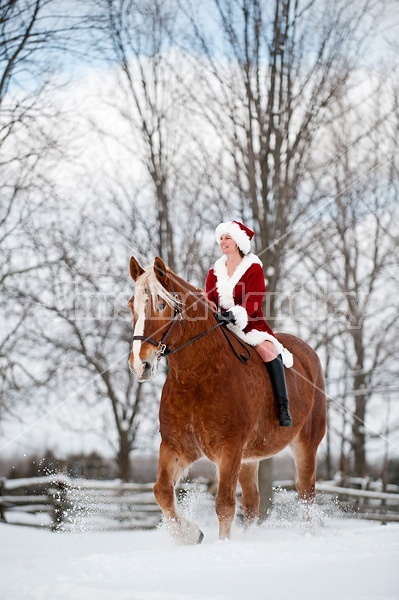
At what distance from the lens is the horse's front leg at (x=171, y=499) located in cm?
662

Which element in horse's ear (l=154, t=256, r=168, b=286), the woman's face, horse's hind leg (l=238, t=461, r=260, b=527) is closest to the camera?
horse's ear (l=154, t=256, r=168, b=286)

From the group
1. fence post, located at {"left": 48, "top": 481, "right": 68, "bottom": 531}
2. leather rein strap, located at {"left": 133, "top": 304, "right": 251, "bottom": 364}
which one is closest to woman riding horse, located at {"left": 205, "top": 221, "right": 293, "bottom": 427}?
leather rein strap, located at {"left": 133, "top": 304, "right": 251, "bottom": 364}

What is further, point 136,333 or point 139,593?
point 136,333

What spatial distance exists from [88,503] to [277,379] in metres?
9.18

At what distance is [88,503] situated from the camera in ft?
50.6

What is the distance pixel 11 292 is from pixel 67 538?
560 centimetres

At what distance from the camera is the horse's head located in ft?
19.7

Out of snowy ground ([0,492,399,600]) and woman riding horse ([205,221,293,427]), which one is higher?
woman riding horse ([205,221,293,427])

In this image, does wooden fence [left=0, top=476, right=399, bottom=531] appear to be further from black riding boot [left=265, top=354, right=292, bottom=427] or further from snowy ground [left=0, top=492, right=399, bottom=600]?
snowy ground [left=0, top=492, right=399, bottom=600]

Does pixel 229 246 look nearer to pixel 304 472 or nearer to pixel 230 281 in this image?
pixel 230 281

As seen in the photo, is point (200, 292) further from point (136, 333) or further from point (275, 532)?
point (275, 532)

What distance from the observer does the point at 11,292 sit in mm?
13609

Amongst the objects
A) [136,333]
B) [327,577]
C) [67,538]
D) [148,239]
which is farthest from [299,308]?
[327,577]

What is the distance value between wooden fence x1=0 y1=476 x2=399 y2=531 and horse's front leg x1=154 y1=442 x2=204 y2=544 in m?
7.46
